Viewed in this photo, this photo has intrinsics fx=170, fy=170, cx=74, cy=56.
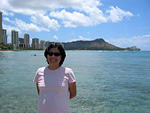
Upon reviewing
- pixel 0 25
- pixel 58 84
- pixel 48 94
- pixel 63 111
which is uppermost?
pixel 0 25

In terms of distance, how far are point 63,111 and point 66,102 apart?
13cm

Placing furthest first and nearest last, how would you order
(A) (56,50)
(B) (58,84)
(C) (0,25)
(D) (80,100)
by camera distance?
1. (C) (0,25)
2. (D) (80,100)
3. (A) (56,50)
4. (B) (58,84)

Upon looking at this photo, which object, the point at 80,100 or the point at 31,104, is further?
the point at 80,100

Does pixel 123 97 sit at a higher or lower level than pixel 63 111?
lower

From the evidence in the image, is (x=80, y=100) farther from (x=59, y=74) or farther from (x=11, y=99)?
(x=59, y=74)

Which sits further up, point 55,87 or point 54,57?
point 54,57

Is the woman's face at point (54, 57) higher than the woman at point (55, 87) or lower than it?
higher

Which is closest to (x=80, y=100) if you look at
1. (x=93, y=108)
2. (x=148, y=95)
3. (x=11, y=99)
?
(x=93, y=108)

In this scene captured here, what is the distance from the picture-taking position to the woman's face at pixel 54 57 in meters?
2.61

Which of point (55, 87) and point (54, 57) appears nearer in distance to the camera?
point (55, 87)

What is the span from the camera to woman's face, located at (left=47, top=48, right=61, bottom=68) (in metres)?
2.61

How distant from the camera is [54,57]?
2621 millimetres

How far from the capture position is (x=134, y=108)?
6984mm

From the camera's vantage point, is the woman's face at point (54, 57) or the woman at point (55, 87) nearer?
the woman at point (55, 87)
